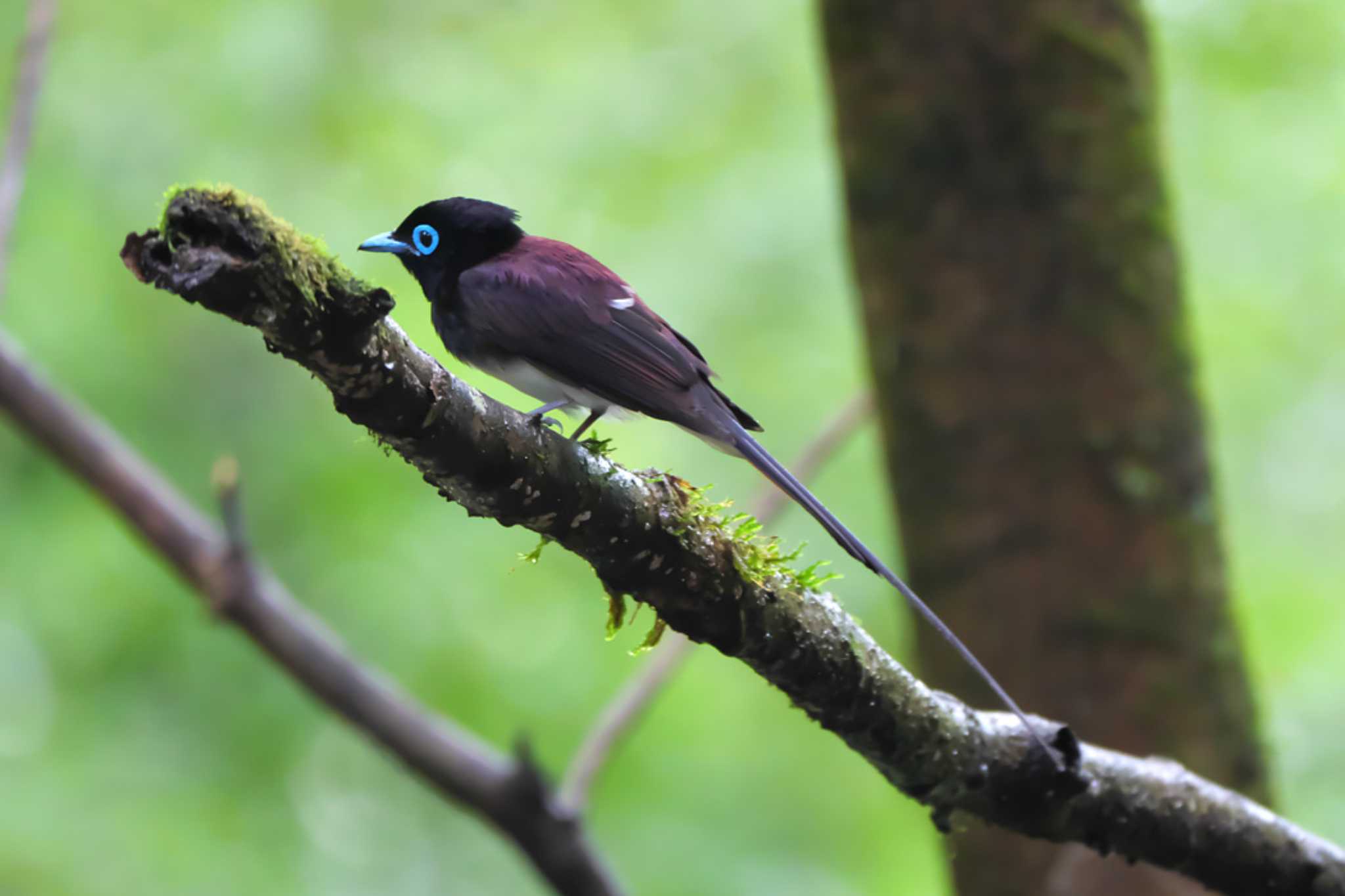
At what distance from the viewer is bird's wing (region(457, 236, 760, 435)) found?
2.24 m

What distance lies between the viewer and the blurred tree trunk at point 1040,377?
3762 millimetres

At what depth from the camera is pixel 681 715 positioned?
19.7 ft

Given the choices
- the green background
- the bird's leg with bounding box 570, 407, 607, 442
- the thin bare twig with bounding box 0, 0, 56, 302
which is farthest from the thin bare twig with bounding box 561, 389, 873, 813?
the thin bare twig with bounding box 0, 0, 56, 302

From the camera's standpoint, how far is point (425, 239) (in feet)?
8.78

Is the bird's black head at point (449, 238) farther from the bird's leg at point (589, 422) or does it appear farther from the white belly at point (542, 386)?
the bird's leg at point (589, 422)

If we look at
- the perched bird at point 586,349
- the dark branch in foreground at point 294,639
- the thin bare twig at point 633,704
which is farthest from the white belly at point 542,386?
the dark branch in foreground at point 294,639

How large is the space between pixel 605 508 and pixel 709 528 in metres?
0.20

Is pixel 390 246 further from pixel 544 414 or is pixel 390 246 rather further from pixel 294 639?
pixel 294 639

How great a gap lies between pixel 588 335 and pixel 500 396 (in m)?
2.84

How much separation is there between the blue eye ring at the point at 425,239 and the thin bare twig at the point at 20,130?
168 cm

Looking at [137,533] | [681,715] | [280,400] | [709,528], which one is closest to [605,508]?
[709,528]

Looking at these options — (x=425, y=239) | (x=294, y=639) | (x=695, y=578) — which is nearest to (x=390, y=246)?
(x=425, y=239)

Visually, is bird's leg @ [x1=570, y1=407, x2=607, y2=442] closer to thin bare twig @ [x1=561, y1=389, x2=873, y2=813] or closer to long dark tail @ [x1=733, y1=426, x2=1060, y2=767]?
long dark tail @ [x1=733, y1=426, x2=1060, y2=767]

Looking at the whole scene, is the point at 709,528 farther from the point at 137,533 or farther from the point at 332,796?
the point at 332,796
